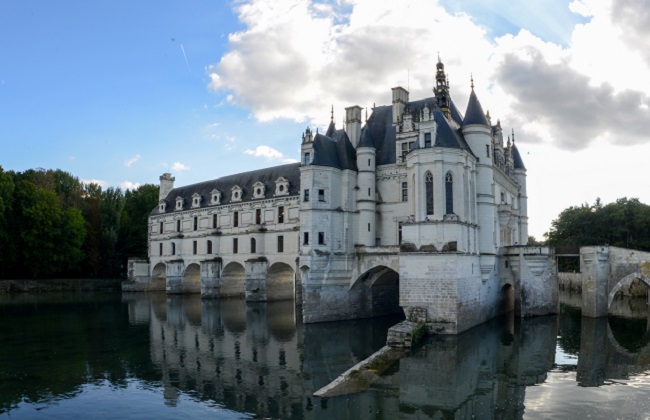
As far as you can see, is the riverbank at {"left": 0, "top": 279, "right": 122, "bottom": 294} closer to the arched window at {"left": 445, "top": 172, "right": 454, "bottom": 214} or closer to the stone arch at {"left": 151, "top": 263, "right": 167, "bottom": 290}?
the stone arch at {"left": 151, "top": 263, "right": 167, "bottom": 290}

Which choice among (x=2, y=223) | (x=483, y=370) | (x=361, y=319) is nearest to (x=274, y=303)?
(x=361, y=319)

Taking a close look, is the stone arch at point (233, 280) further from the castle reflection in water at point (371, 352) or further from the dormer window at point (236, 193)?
the castle reflection in water at point (371, 352)

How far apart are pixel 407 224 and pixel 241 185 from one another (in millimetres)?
27610

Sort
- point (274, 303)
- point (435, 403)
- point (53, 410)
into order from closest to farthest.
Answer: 1. point (53, 410)
2. point (435, 403)
3. point (274, 303)

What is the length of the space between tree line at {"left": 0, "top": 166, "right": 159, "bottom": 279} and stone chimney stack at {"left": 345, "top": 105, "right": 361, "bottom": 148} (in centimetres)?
4083

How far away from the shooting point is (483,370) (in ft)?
66.9

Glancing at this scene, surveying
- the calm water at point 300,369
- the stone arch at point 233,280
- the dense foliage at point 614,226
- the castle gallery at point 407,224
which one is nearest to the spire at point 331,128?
the castle gallery at point 407,224

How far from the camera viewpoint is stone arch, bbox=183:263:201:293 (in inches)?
2168

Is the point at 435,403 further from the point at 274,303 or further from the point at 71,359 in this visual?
the point at 274,303

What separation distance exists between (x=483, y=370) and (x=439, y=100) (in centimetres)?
2029

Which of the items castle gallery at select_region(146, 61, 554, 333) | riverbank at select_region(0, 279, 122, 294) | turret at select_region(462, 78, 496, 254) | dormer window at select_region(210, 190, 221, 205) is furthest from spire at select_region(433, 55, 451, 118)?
riverbank at select_region(0, 279, 122, 294)

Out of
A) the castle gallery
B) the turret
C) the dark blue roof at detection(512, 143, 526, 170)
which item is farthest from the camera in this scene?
the dark blue roof at detection(512, 143, 526, 170)

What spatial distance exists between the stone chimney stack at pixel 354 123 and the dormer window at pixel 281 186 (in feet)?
37.1

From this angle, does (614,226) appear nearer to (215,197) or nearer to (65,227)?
(215,197)
